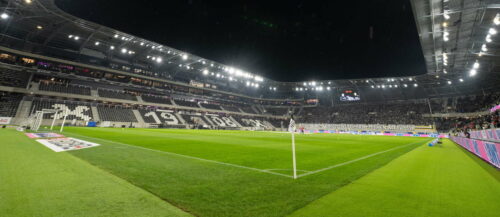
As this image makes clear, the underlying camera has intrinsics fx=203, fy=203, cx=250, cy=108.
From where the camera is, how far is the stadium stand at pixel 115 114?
42875 millimetres

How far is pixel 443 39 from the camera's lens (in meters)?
24.7

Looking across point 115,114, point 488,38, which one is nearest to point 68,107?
point 115,114

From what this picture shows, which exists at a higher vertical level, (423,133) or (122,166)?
(423,133)

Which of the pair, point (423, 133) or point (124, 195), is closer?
point (124, 195)

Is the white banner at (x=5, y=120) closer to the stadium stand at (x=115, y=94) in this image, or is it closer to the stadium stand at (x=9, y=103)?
the stadium stand at (x=9, y=103)

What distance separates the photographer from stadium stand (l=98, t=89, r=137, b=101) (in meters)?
47.7

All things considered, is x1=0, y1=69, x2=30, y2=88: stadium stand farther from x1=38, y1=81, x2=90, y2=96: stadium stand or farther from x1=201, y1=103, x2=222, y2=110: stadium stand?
x1=201, y1=103, x2=222, y2=110: stadium stand

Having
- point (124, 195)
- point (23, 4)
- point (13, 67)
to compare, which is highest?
point (23, 4)

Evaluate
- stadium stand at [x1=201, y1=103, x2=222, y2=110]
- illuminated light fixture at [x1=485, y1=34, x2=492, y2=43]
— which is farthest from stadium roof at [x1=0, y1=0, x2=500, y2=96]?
stadium stand at [x1=201, y1=103, x2=222, y2=110]

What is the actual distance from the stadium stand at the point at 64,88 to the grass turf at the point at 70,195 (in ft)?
159

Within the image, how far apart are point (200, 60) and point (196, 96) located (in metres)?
20.2

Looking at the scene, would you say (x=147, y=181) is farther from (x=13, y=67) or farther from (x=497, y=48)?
(x=13, y=67)

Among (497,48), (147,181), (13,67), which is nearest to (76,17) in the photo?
(13,67)

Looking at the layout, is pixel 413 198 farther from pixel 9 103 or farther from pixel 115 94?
pixel 115 94
